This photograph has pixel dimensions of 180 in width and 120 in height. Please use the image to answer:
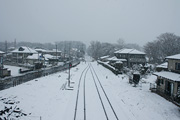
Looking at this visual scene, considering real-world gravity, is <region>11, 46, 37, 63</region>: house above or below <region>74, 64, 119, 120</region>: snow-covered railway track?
above

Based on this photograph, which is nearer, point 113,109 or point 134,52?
point 113,109

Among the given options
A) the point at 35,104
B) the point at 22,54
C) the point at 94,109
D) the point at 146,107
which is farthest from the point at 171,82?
the point at 22,54

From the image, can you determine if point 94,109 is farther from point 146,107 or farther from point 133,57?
point 133,57

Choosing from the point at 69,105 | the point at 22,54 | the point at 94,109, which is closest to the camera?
the point at 94,109

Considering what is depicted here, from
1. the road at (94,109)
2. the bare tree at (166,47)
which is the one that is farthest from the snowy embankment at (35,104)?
the bare tree at (166,47)

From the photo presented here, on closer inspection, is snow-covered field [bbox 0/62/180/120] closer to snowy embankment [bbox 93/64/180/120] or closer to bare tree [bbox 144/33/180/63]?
snowy embankment [bbox 93/64/180/120]

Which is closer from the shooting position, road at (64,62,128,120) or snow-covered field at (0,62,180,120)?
road at (64,62,128,120)

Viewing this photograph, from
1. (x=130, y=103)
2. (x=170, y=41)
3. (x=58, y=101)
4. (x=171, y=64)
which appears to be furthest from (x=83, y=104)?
(x=170, y=41)

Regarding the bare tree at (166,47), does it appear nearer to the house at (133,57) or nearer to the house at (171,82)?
the house at (133,57)

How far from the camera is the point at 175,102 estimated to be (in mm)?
14047

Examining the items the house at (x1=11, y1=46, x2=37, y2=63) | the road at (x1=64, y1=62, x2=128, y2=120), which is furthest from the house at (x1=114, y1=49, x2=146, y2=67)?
the house at (x1=11, y1=46, x2=37, y2=63)

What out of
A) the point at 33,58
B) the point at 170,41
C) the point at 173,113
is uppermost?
the point at 170,41

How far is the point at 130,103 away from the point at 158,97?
4.98 m

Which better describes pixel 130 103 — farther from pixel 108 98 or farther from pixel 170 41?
pixel 170 41
